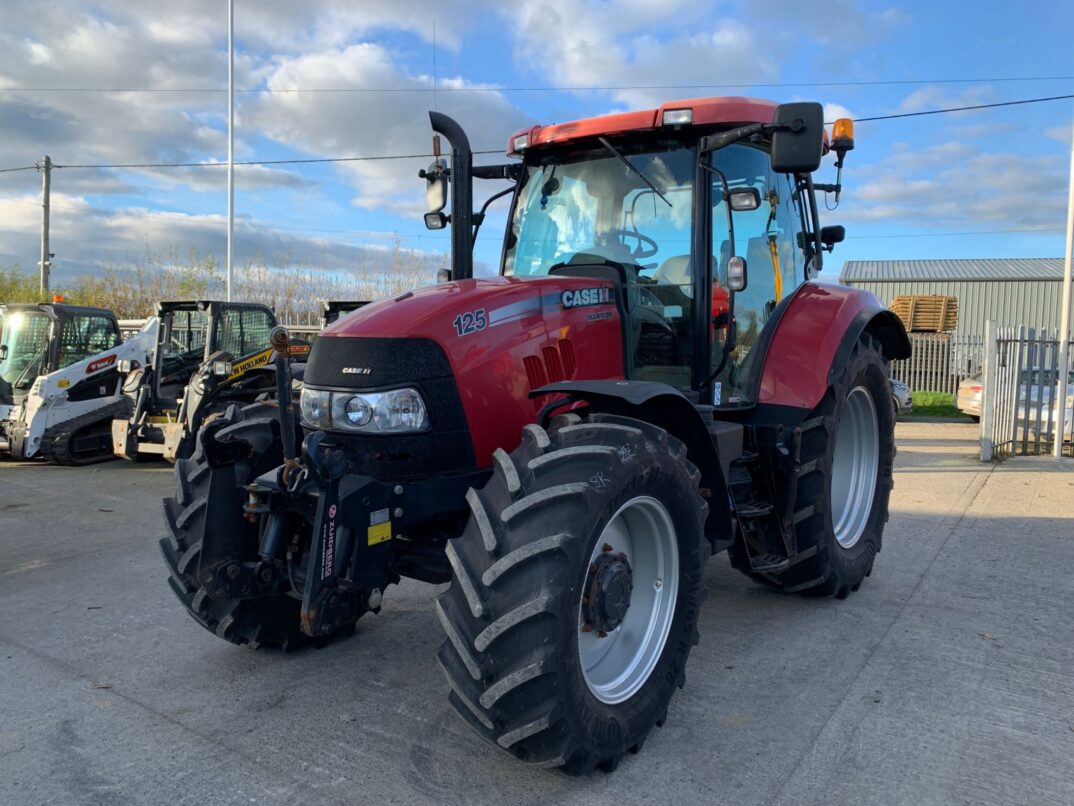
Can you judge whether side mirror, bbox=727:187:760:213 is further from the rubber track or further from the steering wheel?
the rubber track

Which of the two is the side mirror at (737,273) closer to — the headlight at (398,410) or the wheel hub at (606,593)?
the wheel hub at (606,593)

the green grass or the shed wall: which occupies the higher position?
the shed wall

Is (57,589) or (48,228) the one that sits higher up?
(48,228)

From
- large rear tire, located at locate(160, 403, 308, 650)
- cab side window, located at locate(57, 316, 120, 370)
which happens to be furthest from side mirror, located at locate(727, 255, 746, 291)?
cab side window, located at locate(57, 316, 120, 370)

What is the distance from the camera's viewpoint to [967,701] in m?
3.65

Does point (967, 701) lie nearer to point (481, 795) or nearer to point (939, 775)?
point (939, 775)

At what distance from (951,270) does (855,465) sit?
99.6 feet

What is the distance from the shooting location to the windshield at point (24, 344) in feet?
40.1

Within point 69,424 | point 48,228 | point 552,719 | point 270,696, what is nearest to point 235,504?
point 270,696

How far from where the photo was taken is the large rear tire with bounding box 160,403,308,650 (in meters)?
3.52

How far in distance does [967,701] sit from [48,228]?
108 feet

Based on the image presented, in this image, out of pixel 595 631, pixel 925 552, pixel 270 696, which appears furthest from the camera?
pixel 925 552

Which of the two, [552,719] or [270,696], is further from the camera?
[270,696]

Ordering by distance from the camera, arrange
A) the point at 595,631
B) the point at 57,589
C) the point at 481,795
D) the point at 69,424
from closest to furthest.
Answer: the point at 481,795
the point at 595,631
the point at 57,589
the point at 69,424
